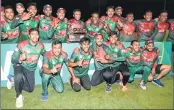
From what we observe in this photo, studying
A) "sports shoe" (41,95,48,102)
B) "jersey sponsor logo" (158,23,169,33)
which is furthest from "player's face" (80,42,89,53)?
"jersey sponsor logo" (158,23,169,33)

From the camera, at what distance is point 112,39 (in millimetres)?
5426

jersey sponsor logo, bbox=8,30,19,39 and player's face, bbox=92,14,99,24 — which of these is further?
player's face, bbox=92,14,99,24

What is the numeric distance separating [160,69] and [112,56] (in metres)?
1.25

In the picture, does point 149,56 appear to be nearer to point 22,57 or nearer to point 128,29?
point 128,29

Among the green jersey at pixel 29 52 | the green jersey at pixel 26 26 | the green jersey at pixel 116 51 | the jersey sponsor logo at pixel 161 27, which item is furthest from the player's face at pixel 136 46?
the green jersey at pixel 26 26

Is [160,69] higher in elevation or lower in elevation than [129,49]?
lower

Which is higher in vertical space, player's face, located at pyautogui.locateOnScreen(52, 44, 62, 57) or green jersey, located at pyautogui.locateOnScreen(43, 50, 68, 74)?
player's face, located at pyautogui.locateOnScreen(52, 44, 62, 57)

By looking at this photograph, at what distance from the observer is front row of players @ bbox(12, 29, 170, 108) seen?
16.3 ft

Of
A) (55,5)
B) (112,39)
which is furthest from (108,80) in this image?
(55,5)

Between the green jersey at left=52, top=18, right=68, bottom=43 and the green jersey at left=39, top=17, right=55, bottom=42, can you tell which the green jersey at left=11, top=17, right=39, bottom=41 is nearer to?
the green jersey at left=39, top=17, right=55, bottom=42

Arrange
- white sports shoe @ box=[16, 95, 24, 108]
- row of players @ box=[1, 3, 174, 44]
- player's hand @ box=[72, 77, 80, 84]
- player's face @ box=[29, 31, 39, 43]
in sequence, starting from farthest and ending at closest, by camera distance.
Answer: row of players @ box=[1, 3, 174, 44] → player's hand @ box=[72, 77, 80, 84] → player's face @ box=[29, 31, 39, 43] → white sports shoe @ box=[16, 95, 24, 108]

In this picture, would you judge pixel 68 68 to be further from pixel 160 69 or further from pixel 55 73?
pixel 160 69

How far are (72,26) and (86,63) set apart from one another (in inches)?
50.3

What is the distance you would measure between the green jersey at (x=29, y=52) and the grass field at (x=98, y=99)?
24.0 inches
